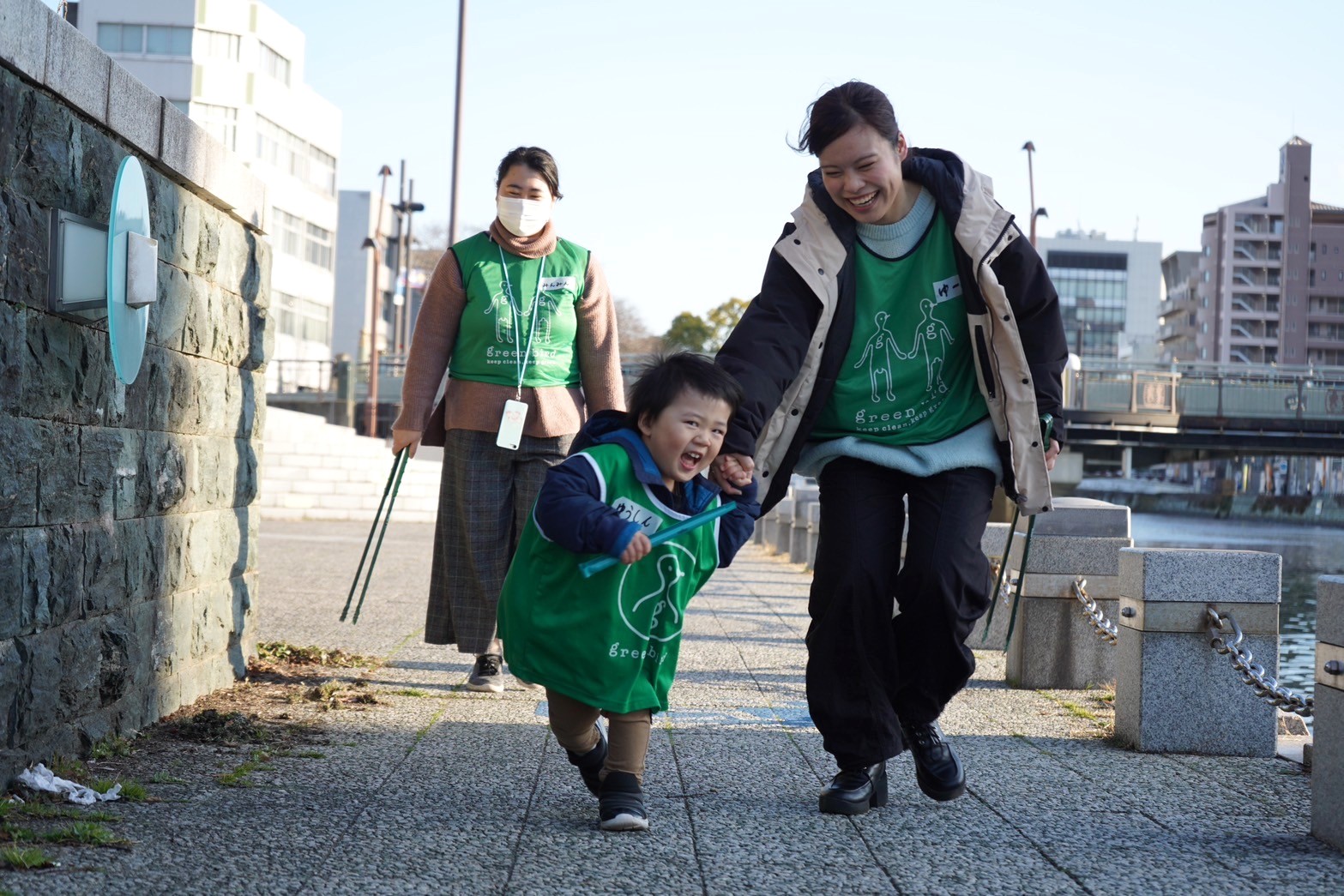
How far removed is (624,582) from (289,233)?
61493 millimetres

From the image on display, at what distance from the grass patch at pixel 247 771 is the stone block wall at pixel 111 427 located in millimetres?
396

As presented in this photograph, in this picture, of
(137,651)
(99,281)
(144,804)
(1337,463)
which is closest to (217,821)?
(144,804)

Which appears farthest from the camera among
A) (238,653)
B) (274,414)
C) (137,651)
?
(274,414)

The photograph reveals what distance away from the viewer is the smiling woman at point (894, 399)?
3857 millimetres

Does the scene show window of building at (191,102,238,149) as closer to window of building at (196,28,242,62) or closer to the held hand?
window of building at (196,28,242,62)

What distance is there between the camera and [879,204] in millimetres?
3912

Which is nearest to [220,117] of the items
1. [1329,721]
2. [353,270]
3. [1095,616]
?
[353,270]

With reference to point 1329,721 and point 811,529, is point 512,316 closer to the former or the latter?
point 1329,721

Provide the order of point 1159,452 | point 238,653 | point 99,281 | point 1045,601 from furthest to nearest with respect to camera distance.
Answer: point 1159,452
point 1045,601
point 238,653
point 99,281

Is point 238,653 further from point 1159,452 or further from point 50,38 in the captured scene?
point 1159,452

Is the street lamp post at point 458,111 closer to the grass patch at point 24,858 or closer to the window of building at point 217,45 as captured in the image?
the grass patch at point 24,858

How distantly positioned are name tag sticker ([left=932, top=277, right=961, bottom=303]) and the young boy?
2.31ft

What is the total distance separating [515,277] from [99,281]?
198 centimetres

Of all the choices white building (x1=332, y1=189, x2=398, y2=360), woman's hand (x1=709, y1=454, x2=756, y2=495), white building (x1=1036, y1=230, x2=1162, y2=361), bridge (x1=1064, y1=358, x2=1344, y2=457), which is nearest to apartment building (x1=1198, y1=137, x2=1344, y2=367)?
white building (x1=1036, y1=230, x2=1162, y2=361)
